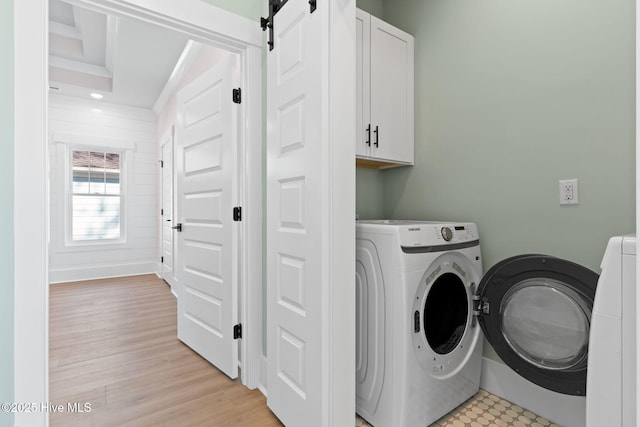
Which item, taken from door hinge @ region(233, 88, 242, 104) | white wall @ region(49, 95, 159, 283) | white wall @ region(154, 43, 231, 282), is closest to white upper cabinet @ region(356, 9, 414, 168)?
door hinge @ region(233, 88, 242, 104)

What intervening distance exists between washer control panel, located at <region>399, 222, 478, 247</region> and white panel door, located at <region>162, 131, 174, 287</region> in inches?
150

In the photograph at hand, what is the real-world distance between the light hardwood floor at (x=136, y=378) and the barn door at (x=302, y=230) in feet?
1.04

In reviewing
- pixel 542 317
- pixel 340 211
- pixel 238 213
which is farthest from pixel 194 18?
pixel 542 317

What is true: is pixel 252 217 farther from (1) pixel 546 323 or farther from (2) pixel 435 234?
(1) pixel 546 323

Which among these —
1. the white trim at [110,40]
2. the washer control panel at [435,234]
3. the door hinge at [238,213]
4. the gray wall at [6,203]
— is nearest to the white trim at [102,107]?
the white trim at [110,40]

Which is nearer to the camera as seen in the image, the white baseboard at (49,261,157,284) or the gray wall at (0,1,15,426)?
the gray wall at (0,1,15,426)

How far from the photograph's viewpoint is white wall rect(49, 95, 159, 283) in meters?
4.73

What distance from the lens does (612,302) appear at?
28.1 inches

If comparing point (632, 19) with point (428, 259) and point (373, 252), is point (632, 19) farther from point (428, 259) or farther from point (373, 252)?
point (373, 252)

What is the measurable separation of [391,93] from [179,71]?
3039mm

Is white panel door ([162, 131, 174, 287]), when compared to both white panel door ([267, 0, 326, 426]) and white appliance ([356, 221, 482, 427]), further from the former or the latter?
white appliance ([356, 221, 482, 427])

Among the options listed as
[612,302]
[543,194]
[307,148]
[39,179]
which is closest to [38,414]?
[39,179]

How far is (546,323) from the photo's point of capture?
145cm

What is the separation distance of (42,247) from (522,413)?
2.44 m
